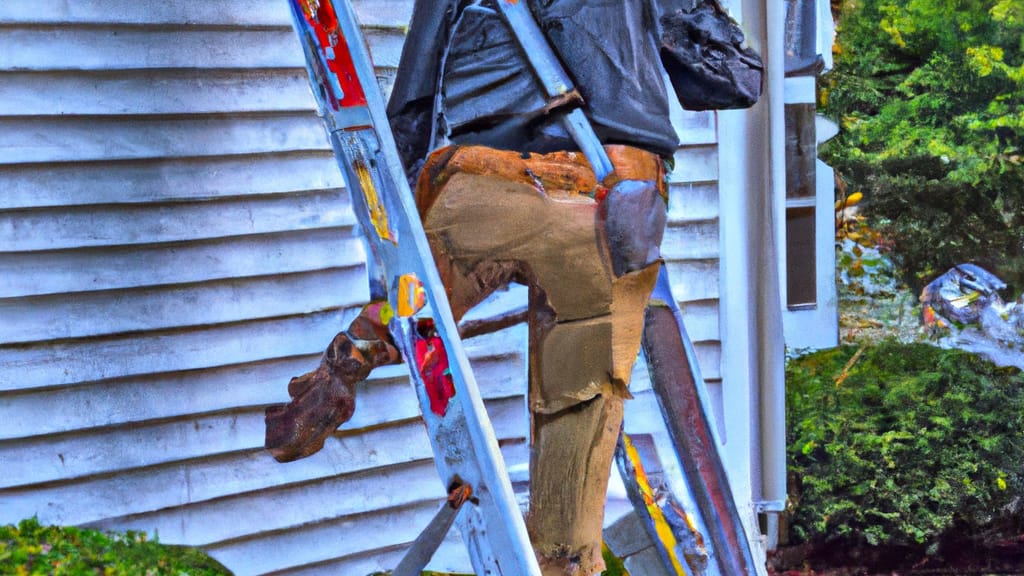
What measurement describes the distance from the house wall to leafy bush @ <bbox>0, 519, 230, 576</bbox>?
44 millimetres

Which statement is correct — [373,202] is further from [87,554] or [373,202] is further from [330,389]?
[87,554]

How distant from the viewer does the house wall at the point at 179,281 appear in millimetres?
2750

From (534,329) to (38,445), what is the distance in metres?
1.23

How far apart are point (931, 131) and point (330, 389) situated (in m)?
3.22

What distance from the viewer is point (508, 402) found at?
3.32m

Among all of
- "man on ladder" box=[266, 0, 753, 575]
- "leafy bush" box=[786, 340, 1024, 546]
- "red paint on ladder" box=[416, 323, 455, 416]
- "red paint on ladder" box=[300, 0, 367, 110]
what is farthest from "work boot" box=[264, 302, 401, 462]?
"leafy bush" box=[786, 340, 1024, 546]

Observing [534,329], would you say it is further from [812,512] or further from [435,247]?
[812,512]

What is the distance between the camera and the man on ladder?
2312 millimetres

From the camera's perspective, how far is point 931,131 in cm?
487

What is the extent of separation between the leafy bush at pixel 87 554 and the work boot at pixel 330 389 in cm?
49

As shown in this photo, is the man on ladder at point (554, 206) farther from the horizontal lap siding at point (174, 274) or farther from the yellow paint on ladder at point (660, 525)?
the horizontal lap siding at point (174, 274)

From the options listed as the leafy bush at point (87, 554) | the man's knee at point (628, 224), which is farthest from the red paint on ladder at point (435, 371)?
the leafy bush at point (87, 554)

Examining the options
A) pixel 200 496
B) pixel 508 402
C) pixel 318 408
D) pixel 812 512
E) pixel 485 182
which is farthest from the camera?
pixel 812 512

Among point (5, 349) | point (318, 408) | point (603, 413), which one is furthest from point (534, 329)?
point (5, 349)
